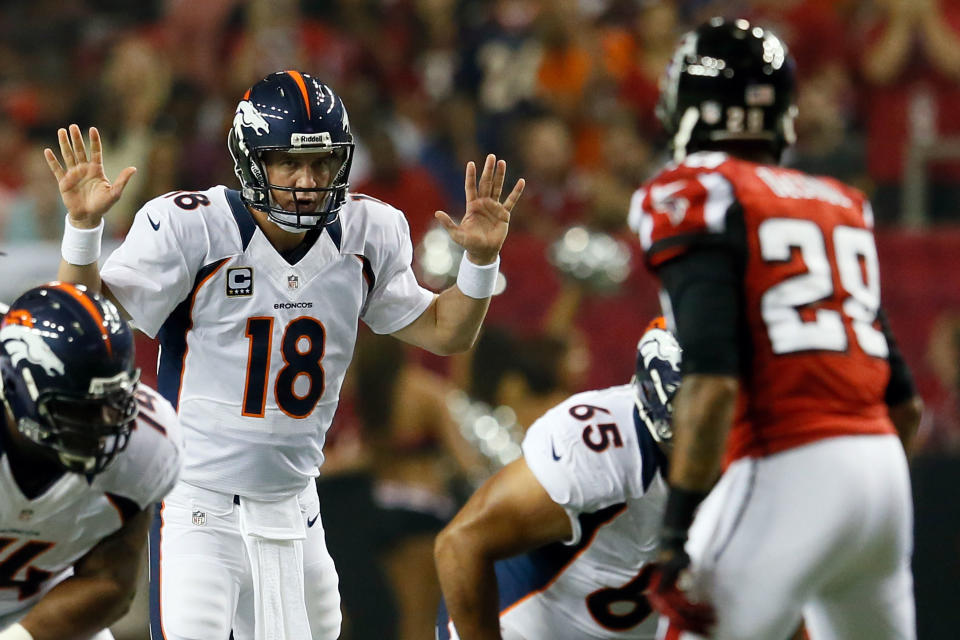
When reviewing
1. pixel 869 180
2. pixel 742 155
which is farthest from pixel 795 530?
pixel 869 180

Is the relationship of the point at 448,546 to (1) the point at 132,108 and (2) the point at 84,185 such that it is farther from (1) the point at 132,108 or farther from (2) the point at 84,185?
(1) the point at 132,108

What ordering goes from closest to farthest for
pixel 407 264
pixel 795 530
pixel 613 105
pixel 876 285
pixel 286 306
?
1. pixel 795 530
2. pixel 876 285
3. pixel 286 306
4. pixel 407 264
5. pixel 613 105

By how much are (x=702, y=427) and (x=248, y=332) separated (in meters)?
1.49

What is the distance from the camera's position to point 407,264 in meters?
4.23

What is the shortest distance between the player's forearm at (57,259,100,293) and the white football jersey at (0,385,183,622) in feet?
1.91

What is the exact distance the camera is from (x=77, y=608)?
3.12 meters

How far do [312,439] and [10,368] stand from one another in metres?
1.13

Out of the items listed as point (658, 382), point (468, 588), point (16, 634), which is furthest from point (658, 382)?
point (16, 634)

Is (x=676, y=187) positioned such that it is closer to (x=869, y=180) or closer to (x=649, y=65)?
(x=869, y=180)

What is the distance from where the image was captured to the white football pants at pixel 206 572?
3.76 meters

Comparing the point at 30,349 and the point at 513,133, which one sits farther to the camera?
the point at 513,133

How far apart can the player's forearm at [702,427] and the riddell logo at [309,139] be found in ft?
4.82

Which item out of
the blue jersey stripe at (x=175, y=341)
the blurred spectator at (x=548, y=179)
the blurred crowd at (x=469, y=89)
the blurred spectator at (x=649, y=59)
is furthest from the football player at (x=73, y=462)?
the blurred spectator at (x=649, y=59)

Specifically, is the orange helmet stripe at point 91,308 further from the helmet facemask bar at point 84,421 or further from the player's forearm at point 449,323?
the player's forearm at point 449,323
